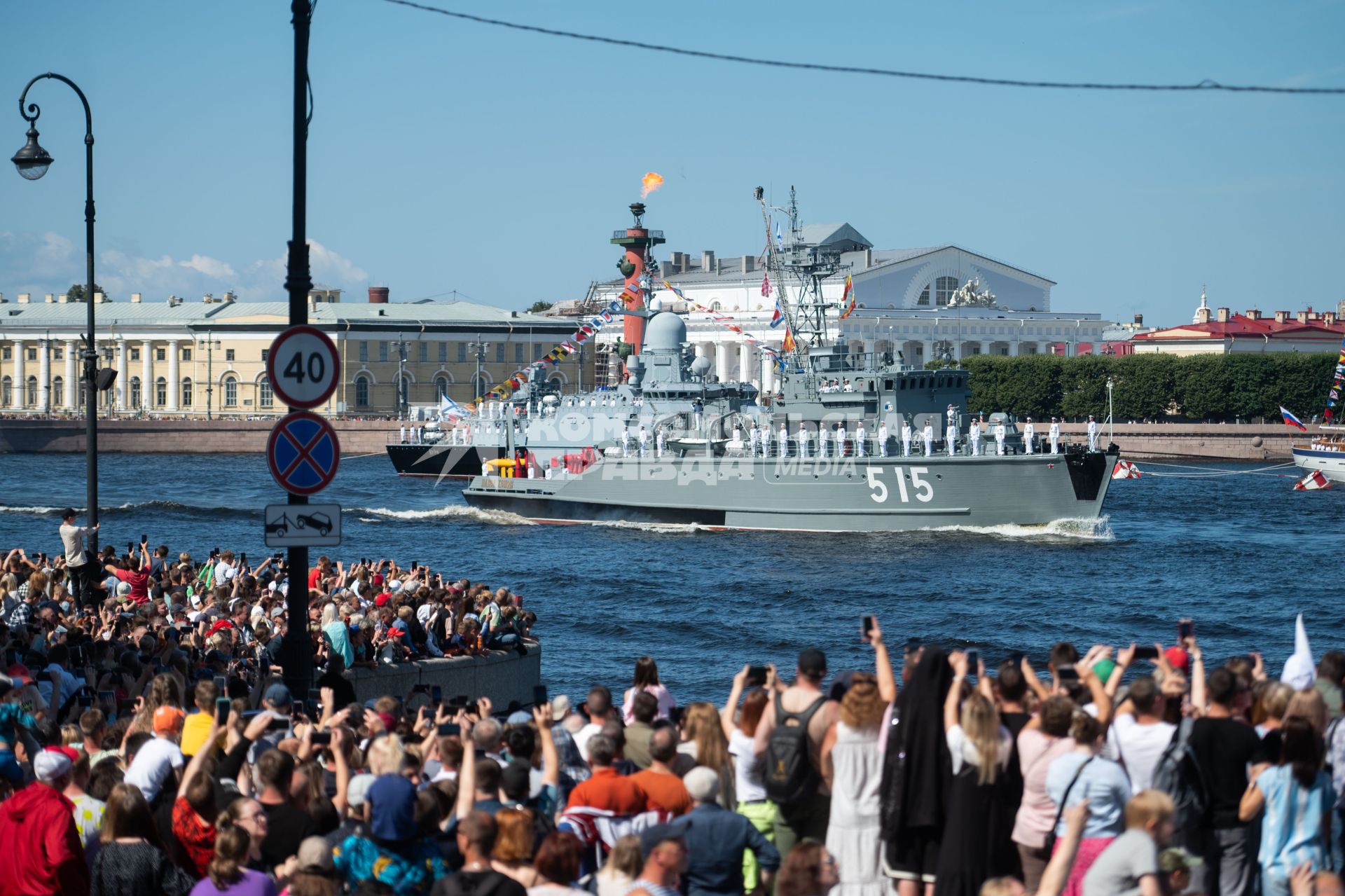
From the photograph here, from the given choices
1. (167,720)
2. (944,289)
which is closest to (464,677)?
(167,720)

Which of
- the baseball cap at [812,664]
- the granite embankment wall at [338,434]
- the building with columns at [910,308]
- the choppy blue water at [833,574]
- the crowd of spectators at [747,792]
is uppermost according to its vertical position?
the building with columns at [910,308]

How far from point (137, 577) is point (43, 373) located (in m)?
106

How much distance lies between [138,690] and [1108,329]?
140m

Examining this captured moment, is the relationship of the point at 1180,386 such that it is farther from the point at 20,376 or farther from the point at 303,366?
the point at 303,366

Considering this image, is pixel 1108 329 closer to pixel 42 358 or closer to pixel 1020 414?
pixel 1020 414

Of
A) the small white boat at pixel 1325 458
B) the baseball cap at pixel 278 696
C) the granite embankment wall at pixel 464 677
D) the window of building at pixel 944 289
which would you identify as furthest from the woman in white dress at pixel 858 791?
the window of building at pixel 944 289

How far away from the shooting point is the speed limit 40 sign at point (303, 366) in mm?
9094

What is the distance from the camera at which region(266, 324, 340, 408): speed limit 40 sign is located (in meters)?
9.09

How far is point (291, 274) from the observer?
9.75m

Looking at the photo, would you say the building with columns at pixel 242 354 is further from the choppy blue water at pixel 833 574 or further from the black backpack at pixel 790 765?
the black backpack at pixel 790 765

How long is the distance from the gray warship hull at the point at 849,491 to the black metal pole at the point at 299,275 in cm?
3524

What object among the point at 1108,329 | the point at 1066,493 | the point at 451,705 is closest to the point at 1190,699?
the point at 451,705

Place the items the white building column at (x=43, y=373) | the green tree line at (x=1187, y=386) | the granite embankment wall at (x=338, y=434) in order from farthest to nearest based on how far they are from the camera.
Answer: the white building column at (x=43, y=373) → the green tree line at (x=1187, y=386) → the granite embankment wall at (x=338, y=434)

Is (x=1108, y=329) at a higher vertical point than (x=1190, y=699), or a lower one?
higher
